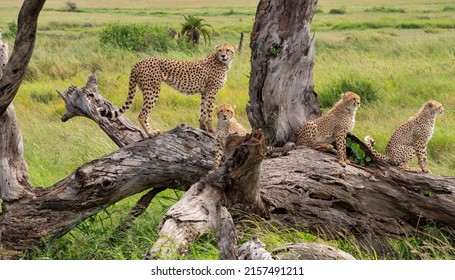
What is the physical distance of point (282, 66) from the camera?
632 cm

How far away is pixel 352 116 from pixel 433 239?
1.04 metres

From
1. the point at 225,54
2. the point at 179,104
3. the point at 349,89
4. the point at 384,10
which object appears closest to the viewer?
the point at 225,54

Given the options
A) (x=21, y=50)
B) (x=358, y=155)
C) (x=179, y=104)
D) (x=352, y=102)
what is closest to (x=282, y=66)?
(x=352, y=102)

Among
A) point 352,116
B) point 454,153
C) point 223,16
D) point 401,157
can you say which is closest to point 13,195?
point 352,116

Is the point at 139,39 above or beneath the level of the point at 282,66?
beneath

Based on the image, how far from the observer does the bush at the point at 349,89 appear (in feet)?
35.7

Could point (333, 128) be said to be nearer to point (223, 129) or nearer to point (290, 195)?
point (290, 195)

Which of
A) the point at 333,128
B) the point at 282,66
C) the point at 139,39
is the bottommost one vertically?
the point at 139,39

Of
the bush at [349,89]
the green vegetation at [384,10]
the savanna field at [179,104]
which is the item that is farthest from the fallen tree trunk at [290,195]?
the green vegetation at [384,10]

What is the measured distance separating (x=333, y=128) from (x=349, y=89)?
517cm

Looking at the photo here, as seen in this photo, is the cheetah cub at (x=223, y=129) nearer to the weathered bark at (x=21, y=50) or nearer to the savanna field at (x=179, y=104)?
the savanna field at (x=179, y=104)

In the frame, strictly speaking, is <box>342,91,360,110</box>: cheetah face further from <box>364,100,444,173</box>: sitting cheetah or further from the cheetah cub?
the cheetah cub

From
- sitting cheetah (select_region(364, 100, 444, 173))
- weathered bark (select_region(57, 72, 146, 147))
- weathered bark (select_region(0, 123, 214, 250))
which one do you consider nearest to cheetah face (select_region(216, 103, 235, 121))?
weathered bark (select_region(0, 123, 214, 250))

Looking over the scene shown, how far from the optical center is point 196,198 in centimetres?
536
